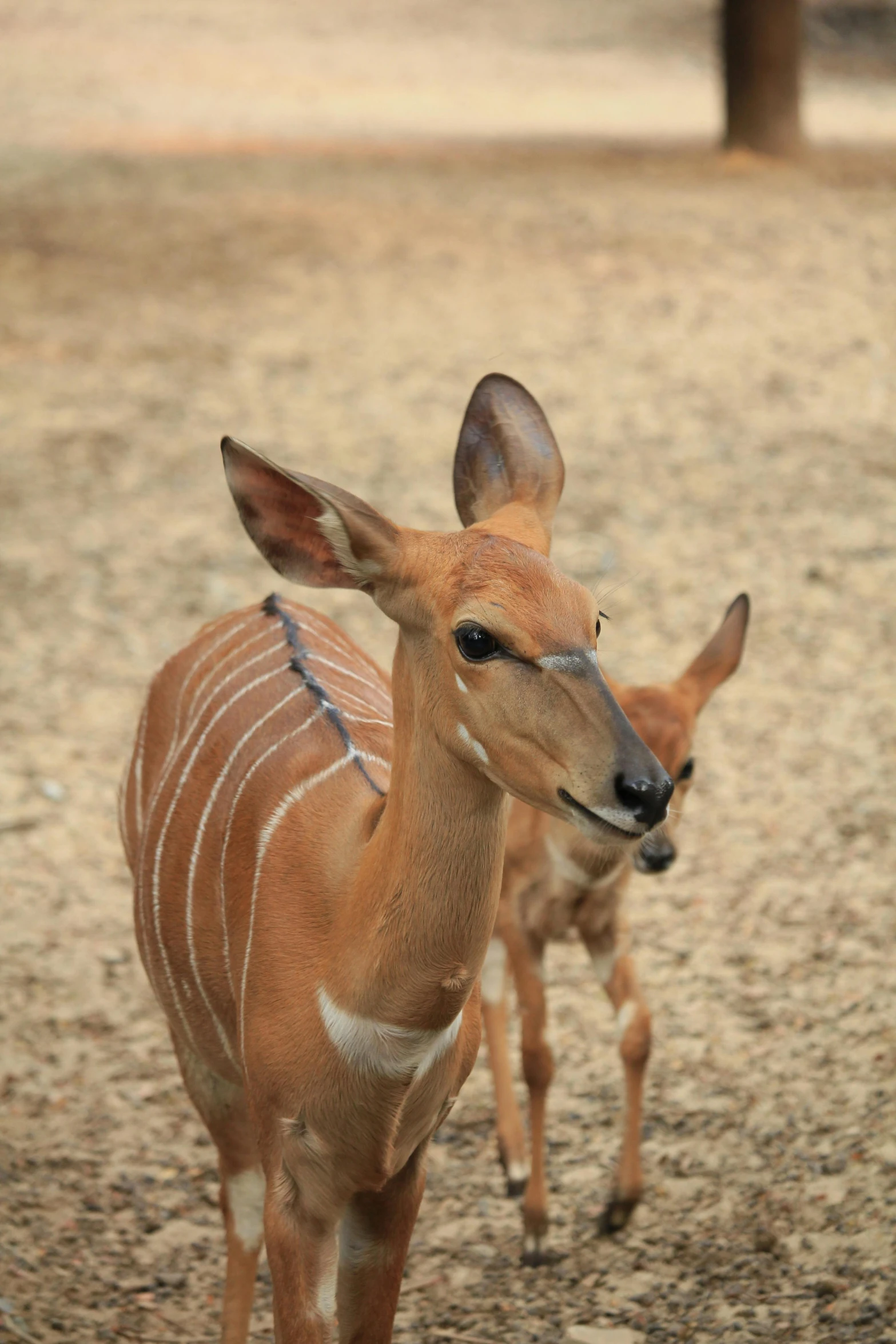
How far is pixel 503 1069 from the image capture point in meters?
3.90

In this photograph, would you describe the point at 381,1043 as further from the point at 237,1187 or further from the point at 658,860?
the point at 658,860

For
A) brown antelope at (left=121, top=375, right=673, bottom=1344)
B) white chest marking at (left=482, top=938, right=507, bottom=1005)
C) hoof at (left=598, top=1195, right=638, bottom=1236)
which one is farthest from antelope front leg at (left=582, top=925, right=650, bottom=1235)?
brown antelope at (left=121, top=375, right=673, bottom=1344)

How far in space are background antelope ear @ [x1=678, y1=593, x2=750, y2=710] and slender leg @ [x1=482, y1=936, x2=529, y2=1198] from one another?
31.4 inches

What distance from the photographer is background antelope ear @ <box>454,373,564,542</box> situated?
8.70 ft

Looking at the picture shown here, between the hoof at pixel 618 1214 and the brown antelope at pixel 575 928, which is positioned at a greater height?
the brown antelope at pixel 575 928

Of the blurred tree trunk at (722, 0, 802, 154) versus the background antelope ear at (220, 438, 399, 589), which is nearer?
the background antelope ear at (220, 438, 399, 589)

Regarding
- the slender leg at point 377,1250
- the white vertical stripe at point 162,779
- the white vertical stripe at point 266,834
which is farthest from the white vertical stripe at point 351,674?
the slender leg at point 377,1250

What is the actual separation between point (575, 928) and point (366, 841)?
1432mm

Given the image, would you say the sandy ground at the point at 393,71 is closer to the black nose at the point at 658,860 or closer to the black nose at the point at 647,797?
the black nose at the point at 658,860

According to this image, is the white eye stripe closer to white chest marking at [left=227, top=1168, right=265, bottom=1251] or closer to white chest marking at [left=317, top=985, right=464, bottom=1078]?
white chest marking at [left=317, top=985, right=464, bottom=1078]

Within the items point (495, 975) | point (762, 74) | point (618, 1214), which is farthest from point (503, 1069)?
point (762, 74)

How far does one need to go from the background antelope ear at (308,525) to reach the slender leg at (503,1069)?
1.72 m

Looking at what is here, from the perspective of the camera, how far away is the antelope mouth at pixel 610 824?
202 centimetres

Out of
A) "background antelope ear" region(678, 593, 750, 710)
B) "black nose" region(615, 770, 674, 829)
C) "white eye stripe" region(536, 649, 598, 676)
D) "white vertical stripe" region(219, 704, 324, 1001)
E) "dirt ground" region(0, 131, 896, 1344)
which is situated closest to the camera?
"black nose" region(615, 770, 674, 829)
